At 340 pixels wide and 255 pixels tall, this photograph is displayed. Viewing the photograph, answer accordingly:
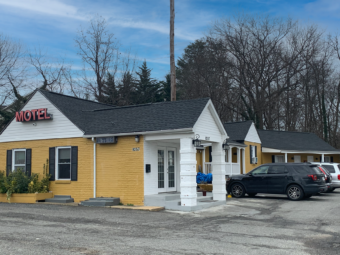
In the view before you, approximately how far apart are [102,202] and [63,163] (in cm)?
317

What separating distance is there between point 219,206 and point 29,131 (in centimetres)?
931

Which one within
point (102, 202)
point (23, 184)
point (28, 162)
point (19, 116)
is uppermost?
point (19, 116)

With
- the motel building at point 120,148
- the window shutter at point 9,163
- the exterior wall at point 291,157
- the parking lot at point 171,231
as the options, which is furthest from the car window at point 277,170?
the exterior wall at point 291,157

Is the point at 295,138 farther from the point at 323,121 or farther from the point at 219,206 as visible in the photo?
the point at 219,206

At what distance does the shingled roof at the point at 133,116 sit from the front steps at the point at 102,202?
8.68 ft

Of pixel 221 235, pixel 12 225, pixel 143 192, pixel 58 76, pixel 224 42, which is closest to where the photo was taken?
pixel 221 235

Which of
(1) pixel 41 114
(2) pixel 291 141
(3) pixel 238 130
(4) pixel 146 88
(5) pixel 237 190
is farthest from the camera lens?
(4) pixel 146 88

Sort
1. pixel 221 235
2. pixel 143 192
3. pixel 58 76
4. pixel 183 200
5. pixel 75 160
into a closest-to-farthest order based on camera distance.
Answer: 1. pixel 221 235
2. pixel 183 200
3. pixel 143 192
4. pixel 75 160
5. pixel 58 76

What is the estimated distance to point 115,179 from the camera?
50.4 ft

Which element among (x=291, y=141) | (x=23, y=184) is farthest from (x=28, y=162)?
(x=291, y=141)

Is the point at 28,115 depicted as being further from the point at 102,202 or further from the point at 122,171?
the point at 102,202

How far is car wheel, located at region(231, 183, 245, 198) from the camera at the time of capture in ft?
61.0

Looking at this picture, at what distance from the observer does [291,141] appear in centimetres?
3375

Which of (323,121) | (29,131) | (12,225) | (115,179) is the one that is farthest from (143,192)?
(323,121)
